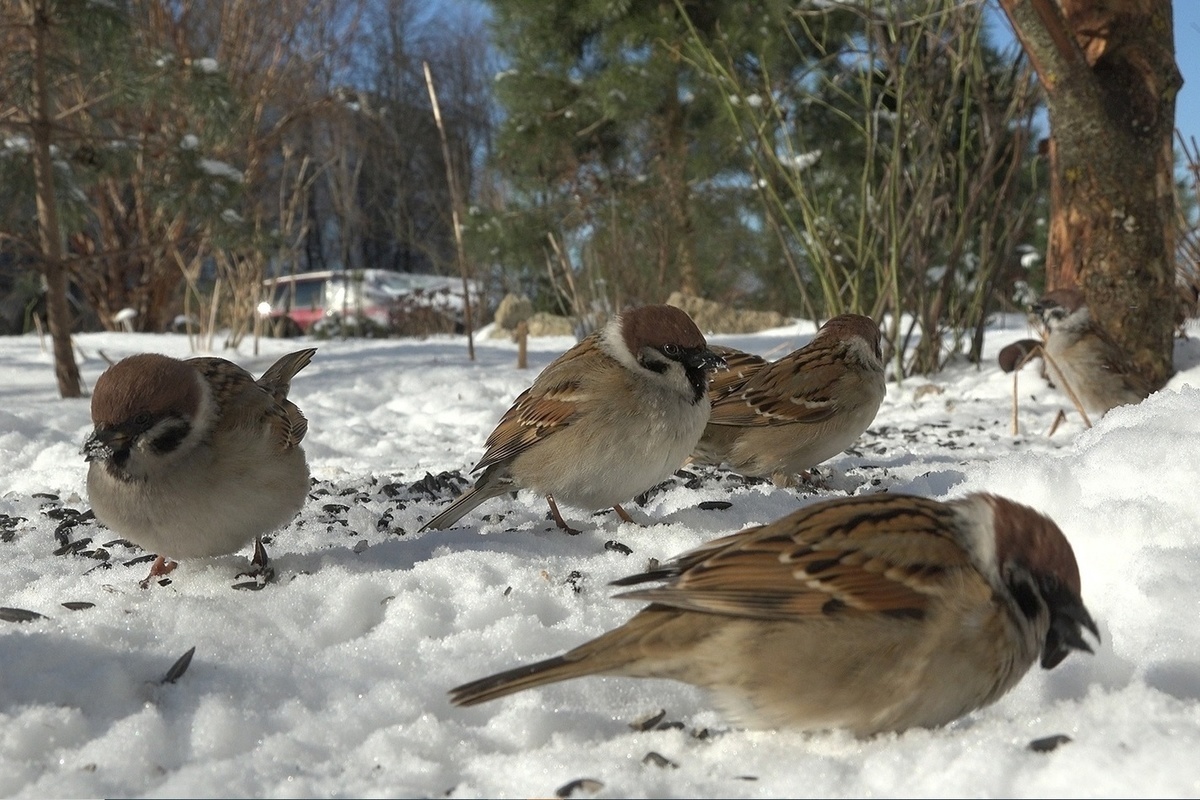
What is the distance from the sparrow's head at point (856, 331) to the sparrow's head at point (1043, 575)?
237 centimetres

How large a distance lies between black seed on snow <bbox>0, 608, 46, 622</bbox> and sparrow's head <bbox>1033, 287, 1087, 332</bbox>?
15.0 ft

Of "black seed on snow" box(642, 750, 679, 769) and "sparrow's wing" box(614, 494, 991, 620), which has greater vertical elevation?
"sparrow's wing" box(614, 494, 991, 620)

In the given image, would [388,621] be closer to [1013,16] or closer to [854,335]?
[854,335]

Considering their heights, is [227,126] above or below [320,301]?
above

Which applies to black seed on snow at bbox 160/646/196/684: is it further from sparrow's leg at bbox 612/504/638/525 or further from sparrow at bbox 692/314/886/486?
sparrow at bbox 692/314/886/486

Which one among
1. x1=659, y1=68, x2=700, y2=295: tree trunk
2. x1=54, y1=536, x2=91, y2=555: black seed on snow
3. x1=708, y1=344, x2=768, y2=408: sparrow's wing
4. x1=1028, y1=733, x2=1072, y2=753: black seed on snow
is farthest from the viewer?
x1=659, y1=68, x2=700, y2=295: tree trunk

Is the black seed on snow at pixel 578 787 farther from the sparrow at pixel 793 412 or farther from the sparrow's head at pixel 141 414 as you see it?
the sparrow at pixel 793 412

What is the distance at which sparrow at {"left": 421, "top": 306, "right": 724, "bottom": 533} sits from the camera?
282 centimetres

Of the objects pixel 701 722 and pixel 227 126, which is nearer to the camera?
pixel 701 722

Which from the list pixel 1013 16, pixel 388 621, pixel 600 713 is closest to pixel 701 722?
pixel 600 713

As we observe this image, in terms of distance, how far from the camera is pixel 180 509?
85.3 inches

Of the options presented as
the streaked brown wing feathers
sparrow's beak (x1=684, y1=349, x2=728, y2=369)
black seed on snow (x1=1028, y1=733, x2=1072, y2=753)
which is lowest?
black seed on snow (x1=1028, y1=733, x2=1072, y2=753)

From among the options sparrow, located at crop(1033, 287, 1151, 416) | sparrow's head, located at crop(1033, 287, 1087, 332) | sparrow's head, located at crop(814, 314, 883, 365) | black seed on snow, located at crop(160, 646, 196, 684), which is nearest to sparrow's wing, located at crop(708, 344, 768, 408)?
sparrow's head, located at crop(814, 314, 883, 365)

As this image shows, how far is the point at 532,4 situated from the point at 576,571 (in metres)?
13.0
